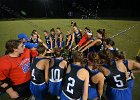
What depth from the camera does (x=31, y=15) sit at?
49.8m

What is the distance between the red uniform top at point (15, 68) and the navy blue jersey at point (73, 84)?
1.02 m

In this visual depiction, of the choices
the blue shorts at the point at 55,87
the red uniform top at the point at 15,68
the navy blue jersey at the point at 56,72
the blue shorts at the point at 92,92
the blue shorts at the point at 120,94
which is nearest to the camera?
the red uniform top at the point at 15,68

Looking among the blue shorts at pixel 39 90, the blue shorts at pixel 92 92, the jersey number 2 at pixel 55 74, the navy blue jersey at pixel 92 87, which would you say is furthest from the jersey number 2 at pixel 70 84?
the blue shorts at pixel 39 90

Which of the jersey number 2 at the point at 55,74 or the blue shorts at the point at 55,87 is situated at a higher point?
the jersey number 2 at the point at 55,74

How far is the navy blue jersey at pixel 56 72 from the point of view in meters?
5.52

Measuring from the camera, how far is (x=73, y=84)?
176 inches

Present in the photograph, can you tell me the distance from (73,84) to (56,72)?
114cm

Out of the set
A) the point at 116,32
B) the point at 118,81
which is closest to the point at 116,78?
the point at 118,81

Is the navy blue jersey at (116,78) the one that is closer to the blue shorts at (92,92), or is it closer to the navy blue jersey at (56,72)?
the blue shorts at (92,92)

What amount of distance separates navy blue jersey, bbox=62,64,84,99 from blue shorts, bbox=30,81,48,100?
45.0 inches

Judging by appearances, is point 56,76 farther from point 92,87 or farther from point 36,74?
point 92,87

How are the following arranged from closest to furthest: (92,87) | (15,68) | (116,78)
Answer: (15,68) → (116,78) → (92,87)

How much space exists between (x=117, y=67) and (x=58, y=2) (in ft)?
149

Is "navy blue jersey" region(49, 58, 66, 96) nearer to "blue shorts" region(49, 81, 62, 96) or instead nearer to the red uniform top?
"blue shorts" region(49, 81, 62, 96)
